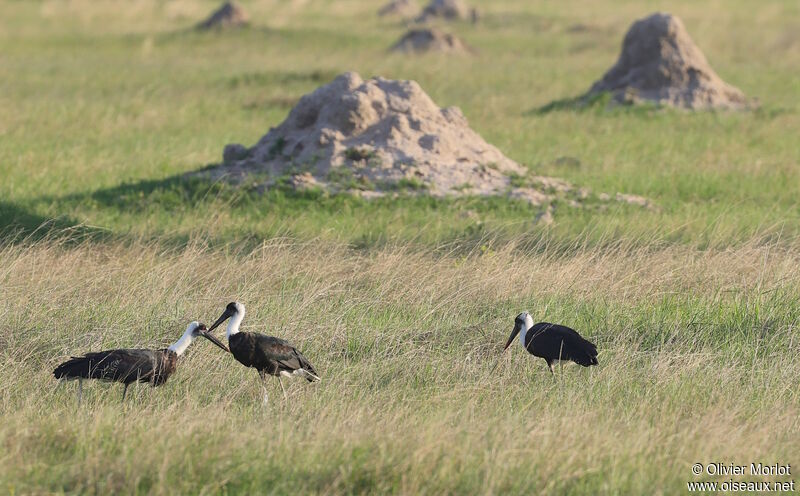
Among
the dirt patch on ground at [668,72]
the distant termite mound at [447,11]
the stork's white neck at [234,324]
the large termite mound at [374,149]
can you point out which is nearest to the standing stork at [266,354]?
the stork's white neck at [234,324]

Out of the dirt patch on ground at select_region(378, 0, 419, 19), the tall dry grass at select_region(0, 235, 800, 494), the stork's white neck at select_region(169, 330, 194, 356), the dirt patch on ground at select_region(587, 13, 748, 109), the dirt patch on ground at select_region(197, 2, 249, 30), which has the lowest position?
the dirt patch on ground at select_region(378, 0, 419, 19)

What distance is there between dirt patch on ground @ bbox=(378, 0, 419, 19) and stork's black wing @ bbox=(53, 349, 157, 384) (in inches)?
1712

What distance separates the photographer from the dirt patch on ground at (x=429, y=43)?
34062 millimetres

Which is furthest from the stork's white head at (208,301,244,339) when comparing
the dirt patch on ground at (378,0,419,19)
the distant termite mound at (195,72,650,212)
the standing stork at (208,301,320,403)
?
the dirt patch on ground at (378,0,419,19)

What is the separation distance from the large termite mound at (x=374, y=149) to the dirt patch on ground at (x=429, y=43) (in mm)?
17790

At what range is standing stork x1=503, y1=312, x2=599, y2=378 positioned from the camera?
7.68 meters

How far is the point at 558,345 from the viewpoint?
25.5ft

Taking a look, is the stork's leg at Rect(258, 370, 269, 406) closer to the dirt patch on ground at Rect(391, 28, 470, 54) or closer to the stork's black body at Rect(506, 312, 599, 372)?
the stork's black body at Rect(506, 312, 599, 372)

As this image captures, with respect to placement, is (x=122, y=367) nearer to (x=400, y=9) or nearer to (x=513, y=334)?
(x=513, y=334)

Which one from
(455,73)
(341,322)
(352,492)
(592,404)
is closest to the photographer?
(352,492)

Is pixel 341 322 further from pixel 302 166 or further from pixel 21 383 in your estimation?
pixel 302 166

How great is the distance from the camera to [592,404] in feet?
24.8

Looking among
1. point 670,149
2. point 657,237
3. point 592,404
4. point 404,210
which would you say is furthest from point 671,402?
point 670,149

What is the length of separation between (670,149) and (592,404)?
12635 millimetres
